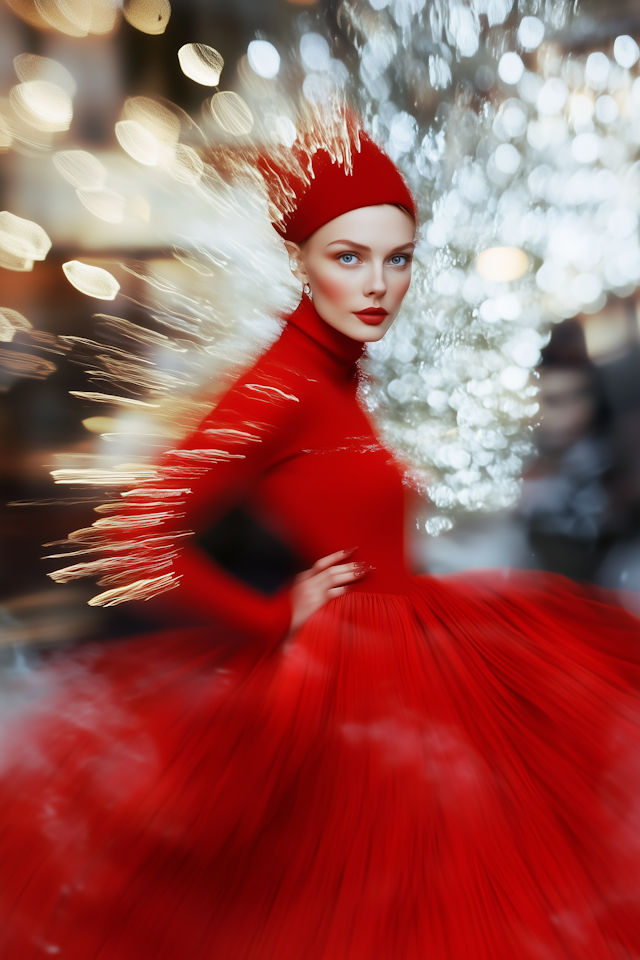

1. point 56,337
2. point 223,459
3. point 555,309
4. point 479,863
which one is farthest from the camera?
point 555,309

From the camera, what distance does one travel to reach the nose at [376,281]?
549mm

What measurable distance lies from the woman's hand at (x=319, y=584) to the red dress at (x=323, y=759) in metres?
0.01

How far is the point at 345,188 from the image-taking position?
21.3 inches

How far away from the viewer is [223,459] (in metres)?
0.51

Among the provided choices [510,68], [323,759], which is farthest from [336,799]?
[510,68]

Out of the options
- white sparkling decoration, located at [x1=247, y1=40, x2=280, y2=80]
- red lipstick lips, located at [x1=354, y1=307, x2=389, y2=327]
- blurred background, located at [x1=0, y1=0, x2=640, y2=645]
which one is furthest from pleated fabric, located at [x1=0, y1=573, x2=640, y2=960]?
white sparkling decoration, located at [x1=247, y1=40, x2=280, y2=80]

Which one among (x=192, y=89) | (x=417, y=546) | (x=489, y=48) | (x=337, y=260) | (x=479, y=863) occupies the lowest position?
(x=479, y=863)

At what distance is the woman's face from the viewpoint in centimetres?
55

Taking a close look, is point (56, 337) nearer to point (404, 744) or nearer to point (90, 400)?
point (90, 400)

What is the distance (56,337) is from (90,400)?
0.24ft

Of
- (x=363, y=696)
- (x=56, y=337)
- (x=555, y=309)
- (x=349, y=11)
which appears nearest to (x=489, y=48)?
(x=349, y=11)

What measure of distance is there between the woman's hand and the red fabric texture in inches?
12.2

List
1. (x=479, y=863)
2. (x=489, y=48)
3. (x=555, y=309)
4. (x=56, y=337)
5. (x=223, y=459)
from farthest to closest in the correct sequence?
1. (x=555, y=309)
2. (x=489, y=48)
3. (x=56, y=337)
4. (x=223, y=459)
5. (x=479, y=863)

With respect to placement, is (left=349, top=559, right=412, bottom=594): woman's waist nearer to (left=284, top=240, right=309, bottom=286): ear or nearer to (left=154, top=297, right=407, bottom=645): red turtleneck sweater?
(left=154, top=297, right=407, bottom=645): red turtleneck sweater
